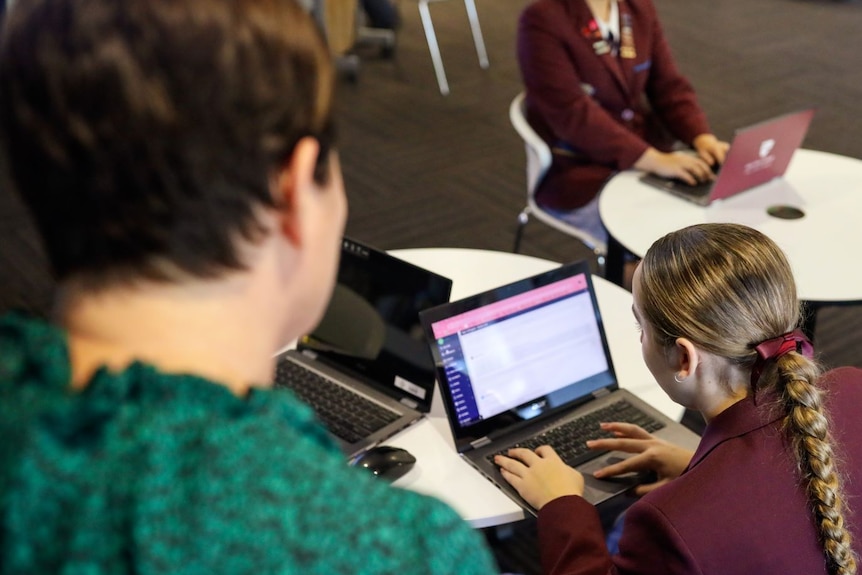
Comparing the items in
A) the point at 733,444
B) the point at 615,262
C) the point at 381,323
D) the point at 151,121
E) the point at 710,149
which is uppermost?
the point at 151,121

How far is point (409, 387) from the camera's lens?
147 cm

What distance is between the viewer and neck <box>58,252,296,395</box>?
512 millimetres

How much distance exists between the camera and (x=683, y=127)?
104 inches

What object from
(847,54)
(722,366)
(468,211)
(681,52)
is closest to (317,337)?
(722,366)

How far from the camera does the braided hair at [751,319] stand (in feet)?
3.47

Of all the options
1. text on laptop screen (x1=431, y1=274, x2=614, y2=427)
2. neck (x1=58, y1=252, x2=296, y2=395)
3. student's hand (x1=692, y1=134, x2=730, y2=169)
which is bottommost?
student's hand (x1=692, y1=134, x2=730, y2=169)

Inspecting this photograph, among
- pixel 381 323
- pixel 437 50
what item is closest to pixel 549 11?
pixel 381 323

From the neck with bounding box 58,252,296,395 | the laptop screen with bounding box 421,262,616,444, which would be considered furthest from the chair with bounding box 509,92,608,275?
the neck with bounding box 58,252,296,395

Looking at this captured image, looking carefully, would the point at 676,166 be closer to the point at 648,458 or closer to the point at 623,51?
the point at 623,51

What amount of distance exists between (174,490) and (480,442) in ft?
3.14

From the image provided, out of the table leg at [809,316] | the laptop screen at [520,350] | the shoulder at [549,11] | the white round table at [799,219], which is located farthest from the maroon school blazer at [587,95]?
the laptop screen at [520,350]

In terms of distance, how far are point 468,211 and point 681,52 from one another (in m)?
2.70

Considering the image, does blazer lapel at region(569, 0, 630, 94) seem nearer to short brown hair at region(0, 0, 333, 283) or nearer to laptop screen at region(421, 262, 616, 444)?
laptop screen at region(421, 262, 616, 444)

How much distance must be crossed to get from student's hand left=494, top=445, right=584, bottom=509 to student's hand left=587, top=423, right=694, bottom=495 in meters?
0.06
